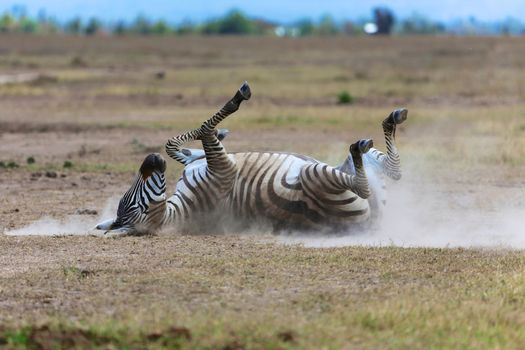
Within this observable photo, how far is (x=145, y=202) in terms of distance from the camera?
8727 millimetres

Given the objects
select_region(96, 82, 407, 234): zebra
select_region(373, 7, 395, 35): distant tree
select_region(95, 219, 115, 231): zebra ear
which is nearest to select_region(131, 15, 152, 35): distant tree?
select_region(373, 7, 395, 35): distant tree

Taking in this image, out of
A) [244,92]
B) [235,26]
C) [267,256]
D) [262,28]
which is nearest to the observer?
[267,256]

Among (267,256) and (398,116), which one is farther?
(398,116)

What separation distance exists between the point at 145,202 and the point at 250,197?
2.77 ft

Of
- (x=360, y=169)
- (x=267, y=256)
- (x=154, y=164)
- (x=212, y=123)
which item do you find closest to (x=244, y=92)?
(x=212, y=123)

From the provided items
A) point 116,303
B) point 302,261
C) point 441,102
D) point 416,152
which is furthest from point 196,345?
point 441,102

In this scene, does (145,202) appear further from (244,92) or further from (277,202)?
(244,92)

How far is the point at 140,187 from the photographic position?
8.78 metres

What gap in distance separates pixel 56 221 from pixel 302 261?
2994 mm

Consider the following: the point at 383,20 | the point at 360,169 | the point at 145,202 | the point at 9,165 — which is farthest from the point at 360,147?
the point at 383,20

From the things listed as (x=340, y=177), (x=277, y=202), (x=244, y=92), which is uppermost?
(x=244, y=92)

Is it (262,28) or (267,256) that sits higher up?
(267,256)

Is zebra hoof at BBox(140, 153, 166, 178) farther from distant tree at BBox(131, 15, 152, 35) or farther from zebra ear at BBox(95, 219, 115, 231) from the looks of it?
distant tree at BBox(131, 15, 152, 35)

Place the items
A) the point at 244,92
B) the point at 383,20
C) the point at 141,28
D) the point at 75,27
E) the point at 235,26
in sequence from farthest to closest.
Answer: the point at 141,28 < the point at 75,27 < the point at 235,26 < the point at 383,20 < the point at 244,92
